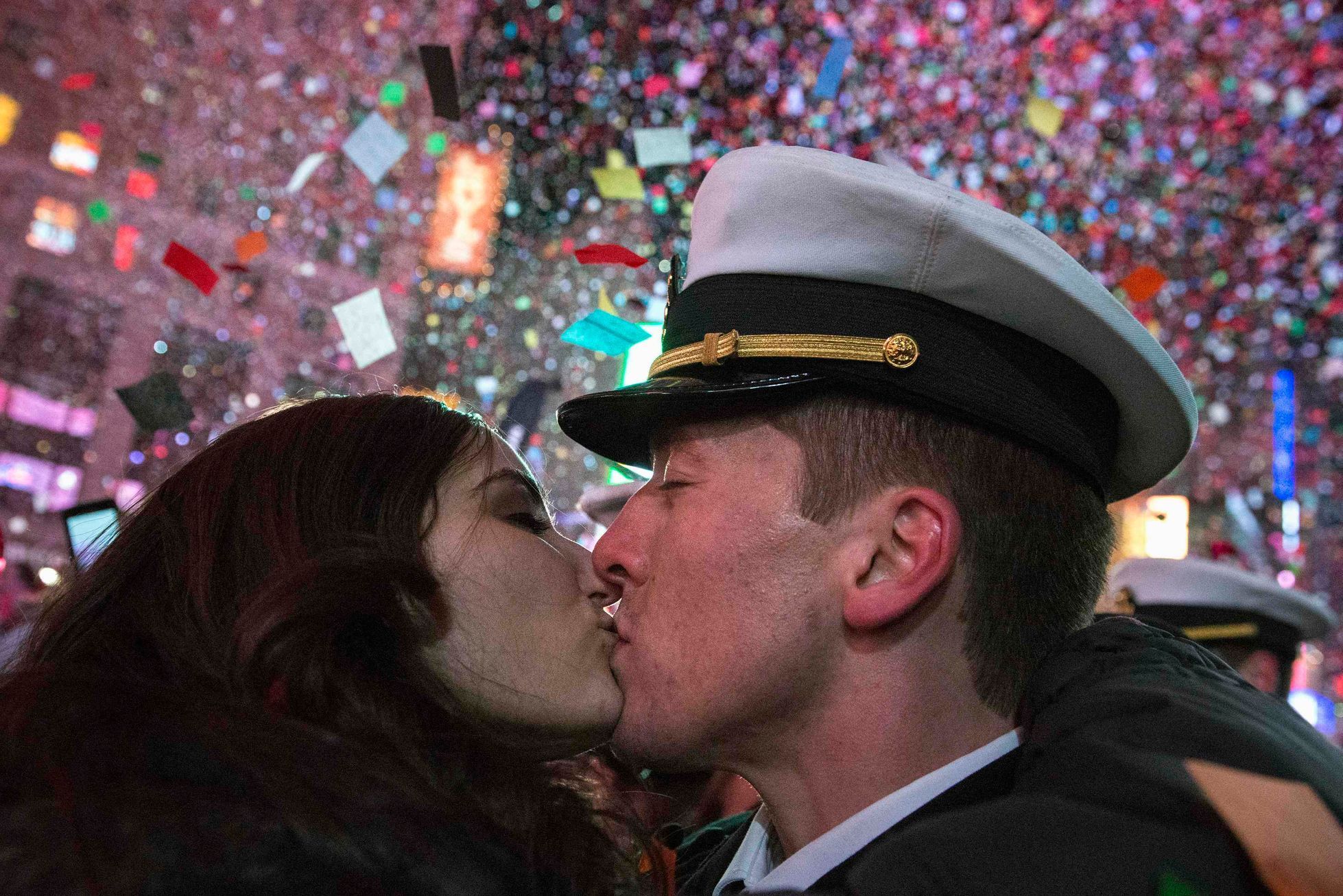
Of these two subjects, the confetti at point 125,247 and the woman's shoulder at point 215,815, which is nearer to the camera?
the woman's shoulder at point 215,815

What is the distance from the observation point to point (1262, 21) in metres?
7.16

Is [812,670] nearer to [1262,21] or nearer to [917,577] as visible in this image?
[917,577]

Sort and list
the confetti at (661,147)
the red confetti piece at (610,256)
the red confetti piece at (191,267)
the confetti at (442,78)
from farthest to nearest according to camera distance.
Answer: the confetti at (661,147)
the red confetti piece at (191,267)
the confetti at (442,78)
the red confetti piece at (610,256)

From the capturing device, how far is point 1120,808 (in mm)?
924

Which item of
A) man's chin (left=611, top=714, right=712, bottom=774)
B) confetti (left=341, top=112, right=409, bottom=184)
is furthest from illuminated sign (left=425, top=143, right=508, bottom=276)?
man's chin (left=611, top=714, right=712, bottom=774)

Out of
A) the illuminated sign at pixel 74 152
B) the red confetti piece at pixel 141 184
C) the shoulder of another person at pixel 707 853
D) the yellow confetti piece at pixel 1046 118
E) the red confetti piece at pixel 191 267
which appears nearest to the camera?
the shoulder of another person at pixel 707 853

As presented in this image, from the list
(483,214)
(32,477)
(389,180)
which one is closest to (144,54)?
(389,180)

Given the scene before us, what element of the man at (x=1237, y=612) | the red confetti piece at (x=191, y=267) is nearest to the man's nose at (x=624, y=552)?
the red confetti piece at (x=191, y=267)

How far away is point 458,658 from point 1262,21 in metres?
7.62

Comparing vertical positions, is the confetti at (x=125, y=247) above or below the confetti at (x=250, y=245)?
above

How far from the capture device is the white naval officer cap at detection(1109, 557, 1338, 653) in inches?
139

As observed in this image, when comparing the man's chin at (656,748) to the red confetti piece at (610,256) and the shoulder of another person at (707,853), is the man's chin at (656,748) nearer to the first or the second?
the shoulder of another person at (707,853)

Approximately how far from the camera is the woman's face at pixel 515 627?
61.6 inches

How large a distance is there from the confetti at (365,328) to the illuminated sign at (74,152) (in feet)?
21.8
